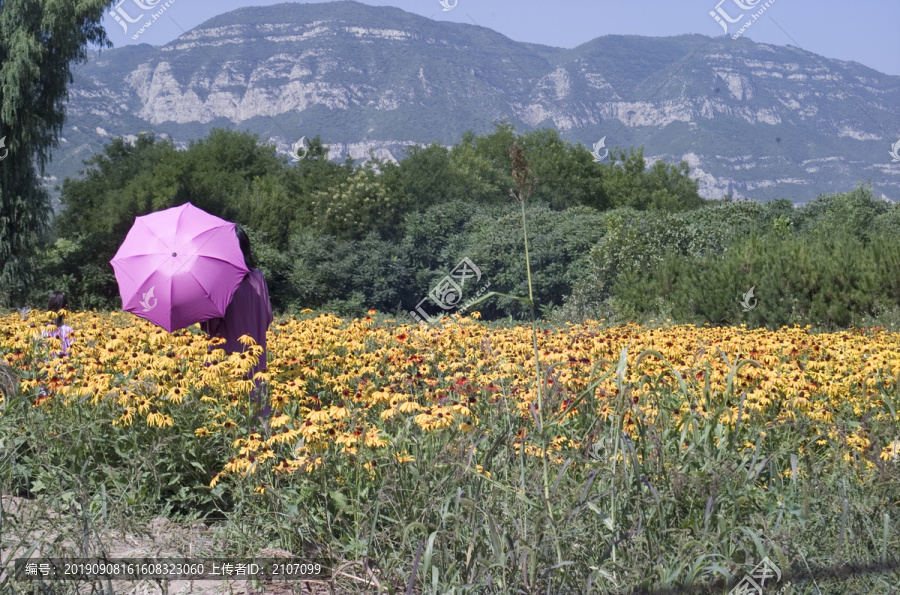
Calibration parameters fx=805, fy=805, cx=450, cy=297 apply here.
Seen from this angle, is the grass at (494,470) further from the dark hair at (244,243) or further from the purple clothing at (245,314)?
the dark hair at (244,243)

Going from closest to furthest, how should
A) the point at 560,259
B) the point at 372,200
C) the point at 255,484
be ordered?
the point at 255,484 → the point at 560,259 → the point at 372,200

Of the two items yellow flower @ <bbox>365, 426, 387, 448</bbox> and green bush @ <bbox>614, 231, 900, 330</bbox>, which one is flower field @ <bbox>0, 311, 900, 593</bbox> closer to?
yellow flower @ <bbox>365, 426, 387, 448</bbox>

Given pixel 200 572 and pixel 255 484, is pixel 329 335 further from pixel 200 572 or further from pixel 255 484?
pixel 200 572

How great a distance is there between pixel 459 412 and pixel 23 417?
2515 mm

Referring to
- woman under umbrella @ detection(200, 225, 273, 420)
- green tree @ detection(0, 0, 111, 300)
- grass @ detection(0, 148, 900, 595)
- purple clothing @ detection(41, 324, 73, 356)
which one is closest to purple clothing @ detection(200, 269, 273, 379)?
woman under umbrella @ detection(200, 225, 273, 420)

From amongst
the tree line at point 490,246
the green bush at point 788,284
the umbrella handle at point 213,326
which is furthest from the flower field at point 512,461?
the green bush at point 788,284

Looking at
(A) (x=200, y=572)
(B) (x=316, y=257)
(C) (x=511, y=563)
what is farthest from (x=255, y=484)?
(B) (x=316, y=257)

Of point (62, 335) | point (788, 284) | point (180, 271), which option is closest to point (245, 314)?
point (180, 271)

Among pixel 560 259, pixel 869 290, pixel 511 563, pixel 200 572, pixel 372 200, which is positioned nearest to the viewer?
pixel 511 563

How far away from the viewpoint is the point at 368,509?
10.6 ft

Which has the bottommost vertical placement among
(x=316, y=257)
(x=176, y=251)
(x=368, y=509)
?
(x=316, y=257)

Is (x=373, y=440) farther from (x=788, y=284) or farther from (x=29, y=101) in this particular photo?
(x=29, y=101)

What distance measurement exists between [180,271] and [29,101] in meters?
18.3

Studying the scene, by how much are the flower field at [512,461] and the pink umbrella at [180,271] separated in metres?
0.24
